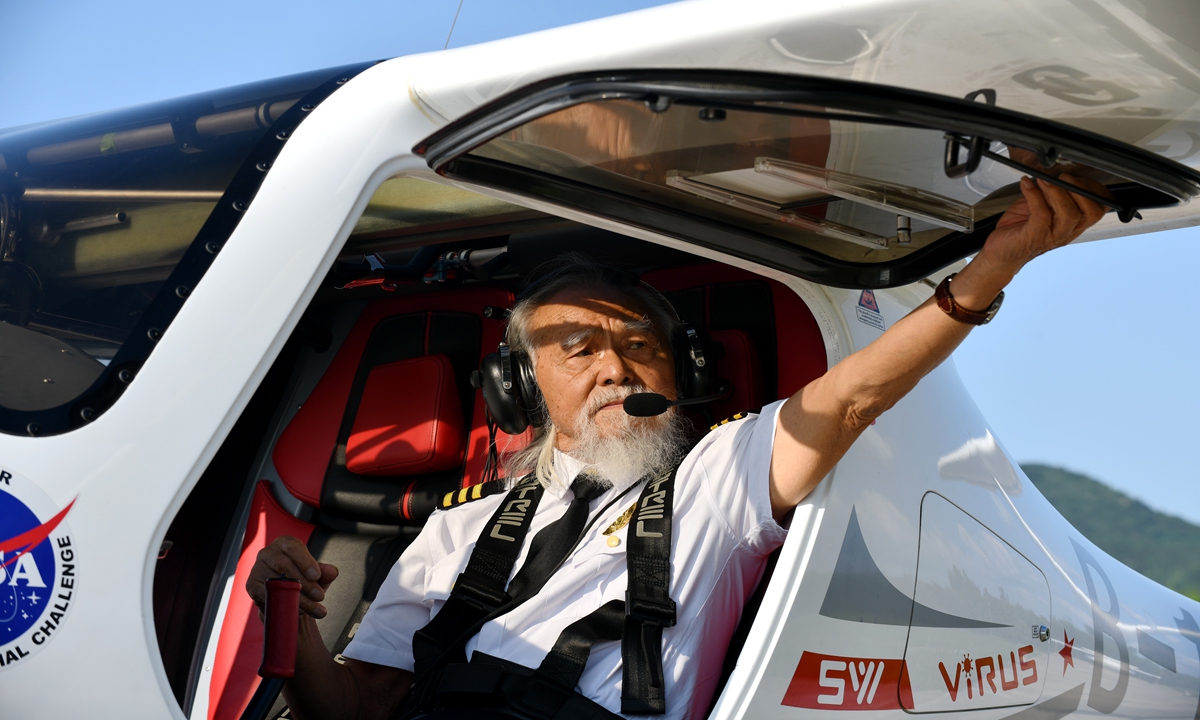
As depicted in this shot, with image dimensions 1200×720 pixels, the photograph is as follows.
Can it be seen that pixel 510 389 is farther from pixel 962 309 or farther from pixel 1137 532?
pixel 1137 532

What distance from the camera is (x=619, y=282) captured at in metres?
2.04

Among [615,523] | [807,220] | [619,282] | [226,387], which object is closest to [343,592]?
[615,523]

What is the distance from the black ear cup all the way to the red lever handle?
2.19 feet

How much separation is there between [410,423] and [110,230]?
0.99m

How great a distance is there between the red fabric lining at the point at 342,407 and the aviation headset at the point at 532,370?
20 centimetres

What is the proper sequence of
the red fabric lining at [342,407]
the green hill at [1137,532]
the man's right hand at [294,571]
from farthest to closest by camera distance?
1. the green hill at [1137,532]
2. the red fabric lining at [342,407]
3. the man's right hand at [294,571]

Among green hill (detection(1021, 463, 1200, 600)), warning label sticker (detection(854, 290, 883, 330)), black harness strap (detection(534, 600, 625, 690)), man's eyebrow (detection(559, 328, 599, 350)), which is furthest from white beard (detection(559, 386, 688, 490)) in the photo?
green hill (detection(1021, 463, 1200, 600))

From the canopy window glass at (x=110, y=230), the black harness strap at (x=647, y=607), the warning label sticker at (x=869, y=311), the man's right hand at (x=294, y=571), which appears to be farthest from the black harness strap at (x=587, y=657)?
the canopy window glass at (x=110, y=230)

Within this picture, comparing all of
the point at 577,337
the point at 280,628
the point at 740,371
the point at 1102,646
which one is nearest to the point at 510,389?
the point at 577,337

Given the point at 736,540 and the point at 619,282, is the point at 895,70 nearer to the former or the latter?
the point at 736,540

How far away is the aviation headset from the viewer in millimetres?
1833

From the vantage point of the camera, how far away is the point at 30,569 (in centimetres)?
114

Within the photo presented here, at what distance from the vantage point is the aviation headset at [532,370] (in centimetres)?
183

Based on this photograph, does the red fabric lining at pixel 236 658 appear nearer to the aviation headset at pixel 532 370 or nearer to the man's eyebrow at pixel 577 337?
the aviation headset at pixel 532 370
